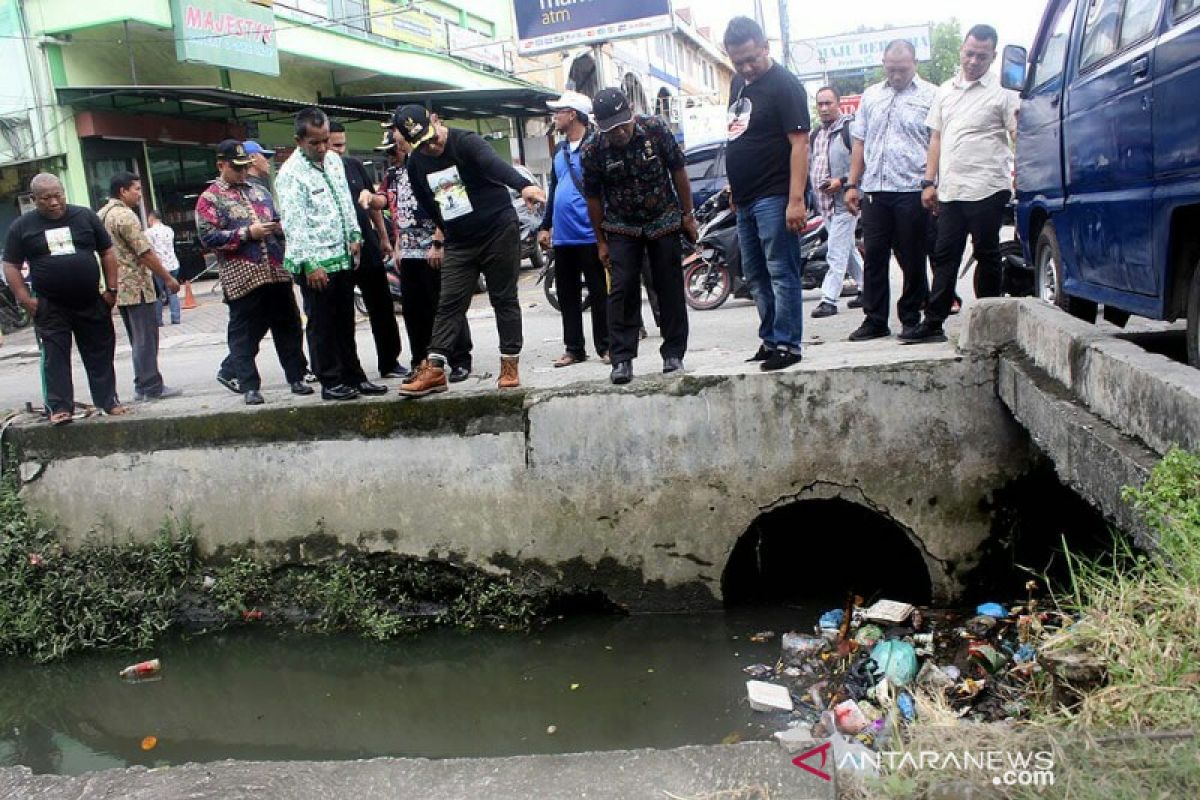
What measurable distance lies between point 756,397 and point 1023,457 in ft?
4.20

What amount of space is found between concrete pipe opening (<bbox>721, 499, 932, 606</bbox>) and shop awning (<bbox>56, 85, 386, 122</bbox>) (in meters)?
8.17

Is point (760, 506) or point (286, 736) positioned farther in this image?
point (760, 506)

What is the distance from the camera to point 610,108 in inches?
174

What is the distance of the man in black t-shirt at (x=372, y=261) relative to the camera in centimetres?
532

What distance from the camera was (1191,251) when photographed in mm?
3592

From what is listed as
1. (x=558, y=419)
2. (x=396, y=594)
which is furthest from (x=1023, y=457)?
(x=396, y=594)

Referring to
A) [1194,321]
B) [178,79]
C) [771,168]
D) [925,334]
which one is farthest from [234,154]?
[178,79]

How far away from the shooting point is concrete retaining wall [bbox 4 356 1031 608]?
473 cm

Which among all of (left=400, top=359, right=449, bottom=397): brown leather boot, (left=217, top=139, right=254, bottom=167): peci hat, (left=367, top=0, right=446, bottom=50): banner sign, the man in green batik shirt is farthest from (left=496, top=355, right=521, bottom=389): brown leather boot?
(left=367, top=0, right=446, bottom=50): banner sign

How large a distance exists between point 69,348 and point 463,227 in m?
2.36

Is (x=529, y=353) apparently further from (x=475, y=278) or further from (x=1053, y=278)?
(x=1053, y=278)

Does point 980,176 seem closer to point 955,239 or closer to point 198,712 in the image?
point 955,239

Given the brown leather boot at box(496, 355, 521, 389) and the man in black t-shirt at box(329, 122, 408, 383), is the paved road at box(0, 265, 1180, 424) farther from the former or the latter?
the man in black t-shirt at box(329, 122, 408, 383)

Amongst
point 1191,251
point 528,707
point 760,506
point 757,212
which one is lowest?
point 528,707
